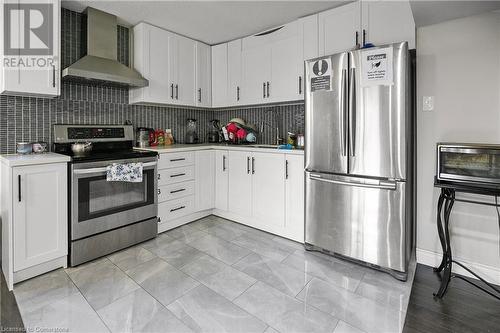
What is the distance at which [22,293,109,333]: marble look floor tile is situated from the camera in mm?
1514

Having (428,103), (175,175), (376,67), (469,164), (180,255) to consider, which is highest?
(376,67)

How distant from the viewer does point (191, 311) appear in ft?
5.49

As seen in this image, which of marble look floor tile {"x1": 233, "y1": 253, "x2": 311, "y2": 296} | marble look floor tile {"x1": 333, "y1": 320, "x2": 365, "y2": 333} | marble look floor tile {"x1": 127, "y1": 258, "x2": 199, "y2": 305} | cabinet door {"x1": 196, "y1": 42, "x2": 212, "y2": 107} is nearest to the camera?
marble look floor tile {"x1": 333, "y1": 320, "x2": 365, "y2": 333}

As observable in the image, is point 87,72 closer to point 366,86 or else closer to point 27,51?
point 27,51

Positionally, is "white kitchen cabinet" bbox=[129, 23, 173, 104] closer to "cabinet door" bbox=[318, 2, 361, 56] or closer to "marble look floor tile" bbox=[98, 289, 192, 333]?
"cabinet door" bbox=[318, 2, 361, 56]

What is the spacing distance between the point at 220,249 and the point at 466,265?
2.07 m

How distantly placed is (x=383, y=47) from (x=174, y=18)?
7.11 ft

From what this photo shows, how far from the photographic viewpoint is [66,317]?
1.60 metres

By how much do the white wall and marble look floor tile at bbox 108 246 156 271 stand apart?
2462mm

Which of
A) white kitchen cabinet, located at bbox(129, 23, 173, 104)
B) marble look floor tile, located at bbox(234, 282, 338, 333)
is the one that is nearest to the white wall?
marble look floor tile, located at bbox(234, 282, 338, 333)

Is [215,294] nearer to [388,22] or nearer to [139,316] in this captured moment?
[139,316]

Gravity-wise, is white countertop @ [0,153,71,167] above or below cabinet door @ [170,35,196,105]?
below

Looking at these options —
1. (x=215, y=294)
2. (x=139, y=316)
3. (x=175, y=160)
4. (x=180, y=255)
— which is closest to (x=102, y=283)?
(x=139, y=316)

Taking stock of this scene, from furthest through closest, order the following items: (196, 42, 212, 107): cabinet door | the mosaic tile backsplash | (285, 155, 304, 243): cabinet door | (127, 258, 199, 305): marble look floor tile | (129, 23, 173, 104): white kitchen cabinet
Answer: (196, 42, 212, 107): cabinet door, (129, 23, 173, 104): white kitchen cabinet, (285, 155, 304, 243): cabinet door, the mosaic tile backsplash, (127, 258, 199, 305): marble look floor tile
